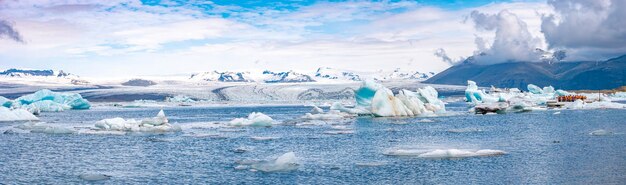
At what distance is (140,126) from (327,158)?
16.1 meters

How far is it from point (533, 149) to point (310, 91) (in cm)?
10427

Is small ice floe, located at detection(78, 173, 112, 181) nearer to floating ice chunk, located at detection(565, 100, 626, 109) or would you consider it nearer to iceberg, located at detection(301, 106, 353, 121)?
iceberg, located at detection(301, 106, 353, 121)

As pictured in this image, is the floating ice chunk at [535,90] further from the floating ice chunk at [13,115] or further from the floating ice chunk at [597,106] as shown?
the floating ice chunk at [13,115]

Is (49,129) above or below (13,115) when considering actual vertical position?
below

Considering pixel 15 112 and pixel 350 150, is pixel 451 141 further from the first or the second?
pixel 15 112

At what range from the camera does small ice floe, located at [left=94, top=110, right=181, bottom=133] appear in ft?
107

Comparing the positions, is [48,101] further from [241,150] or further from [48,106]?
[241,150]

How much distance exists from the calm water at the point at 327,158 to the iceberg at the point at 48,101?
3899 cm

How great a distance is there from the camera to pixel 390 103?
44625 millimetres

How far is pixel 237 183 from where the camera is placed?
1583 cm

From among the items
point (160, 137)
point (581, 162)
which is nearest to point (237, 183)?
point (581, 162)

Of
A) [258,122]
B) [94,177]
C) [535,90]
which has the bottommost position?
[94,177]

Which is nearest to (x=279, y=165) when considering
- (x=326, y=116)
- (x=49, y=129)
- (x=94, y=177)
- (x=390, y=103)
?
(x=94, y=177)

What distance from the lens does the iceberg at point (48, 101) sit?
67.9 meters
